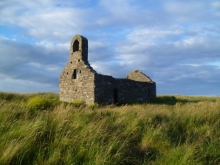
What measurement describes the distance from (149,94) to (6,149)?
72.1 feet

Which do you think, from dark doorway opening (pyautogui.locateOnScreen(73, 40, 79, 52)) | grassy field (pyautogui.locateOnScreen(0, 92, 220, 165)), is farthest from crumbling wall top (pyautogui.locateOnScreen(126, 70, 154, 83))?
grassy field (pyautogui.locateOnScreen(0, 92, 220, 165))

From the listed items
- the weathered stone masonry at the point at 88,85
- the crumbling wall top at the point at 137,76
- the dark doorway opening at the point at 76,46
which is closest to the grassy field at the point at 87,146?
the weathered stone masonry at the point at 88,85

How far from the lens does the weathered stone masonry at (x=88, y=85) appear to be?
1897 centimetres

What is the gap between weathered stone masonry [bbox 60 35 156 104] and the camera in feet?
62.2

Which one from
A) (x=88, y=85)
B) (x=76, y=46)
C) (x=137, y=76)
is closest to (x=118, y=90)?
(x=88, y=85)

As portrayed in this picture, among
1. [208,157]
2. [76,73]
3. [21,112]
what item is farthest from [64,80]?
[208,157]

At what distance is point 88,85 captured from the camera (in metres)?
19.2

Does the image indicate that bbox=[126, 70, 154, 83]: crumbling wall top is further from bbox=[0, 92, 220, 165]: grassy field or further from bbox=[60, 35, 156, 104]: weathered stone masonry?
bbox=[0, 92, 220, 165]: grassy field

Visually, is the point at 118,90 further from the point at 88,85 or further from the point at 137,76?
the point at 137,76

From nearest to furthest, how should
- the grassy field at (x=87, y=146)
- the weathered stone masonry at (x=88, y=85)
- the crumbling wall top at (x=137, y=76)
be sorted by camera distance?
the grassy field at (x=87, y=146) → the weathered stone masonry at (x=88, y=85) → the crumbling wall top at (x=137, y=76)

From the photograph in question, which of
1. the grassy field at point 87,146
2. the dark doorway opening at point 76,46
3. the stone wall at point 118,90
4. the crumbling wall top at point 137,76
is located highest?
the dark doorway opening at point 76,46

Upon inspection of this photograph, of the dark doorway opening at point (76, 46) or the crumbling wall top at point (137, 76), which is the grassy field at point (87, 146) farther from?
the crumbling wall top at point (137, 76)

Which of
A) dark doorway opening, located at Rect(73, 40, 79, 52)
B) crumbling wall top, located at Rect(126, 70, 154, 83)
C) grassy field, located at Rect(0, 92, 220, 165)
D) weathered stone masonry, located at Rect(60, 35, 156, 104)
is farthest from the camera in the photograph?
crumbling wall top, located at Rect(126, 70, 154, 83)

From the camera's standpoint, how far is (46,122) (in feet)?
18.2
